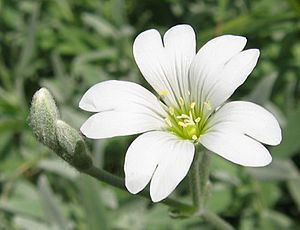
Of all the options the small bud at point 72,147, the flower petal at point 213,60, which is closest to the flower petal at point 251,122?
the flower petal at point 213,60

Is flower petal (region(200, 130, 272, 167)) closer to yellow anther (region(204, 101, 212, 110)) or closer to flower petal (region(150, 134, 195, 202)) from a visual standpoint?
flower petal (region(150, 134, 195, 202))

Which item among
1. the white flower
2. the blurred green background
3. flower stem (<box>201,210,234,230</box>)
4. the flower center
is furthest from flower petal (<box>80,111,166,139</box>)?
the blurred green background

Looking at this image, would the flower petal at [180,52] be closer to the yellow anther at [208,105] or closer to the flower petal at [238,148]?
the yellow anther at [208,105]

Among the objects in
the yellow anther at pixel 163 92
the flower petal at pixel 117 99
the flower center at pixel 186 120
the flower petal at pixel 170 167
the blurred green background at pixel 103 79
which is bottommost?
the blurred green background at pixel 103 79

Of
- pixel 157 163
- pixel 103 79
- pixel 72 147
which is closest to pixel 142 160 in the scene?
pixel 157 163

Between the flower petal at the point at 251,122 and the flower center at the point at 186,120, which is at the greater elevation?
the flower petal at the point at 251,122

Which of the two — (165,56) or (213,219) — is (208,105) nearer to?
(165,56)
